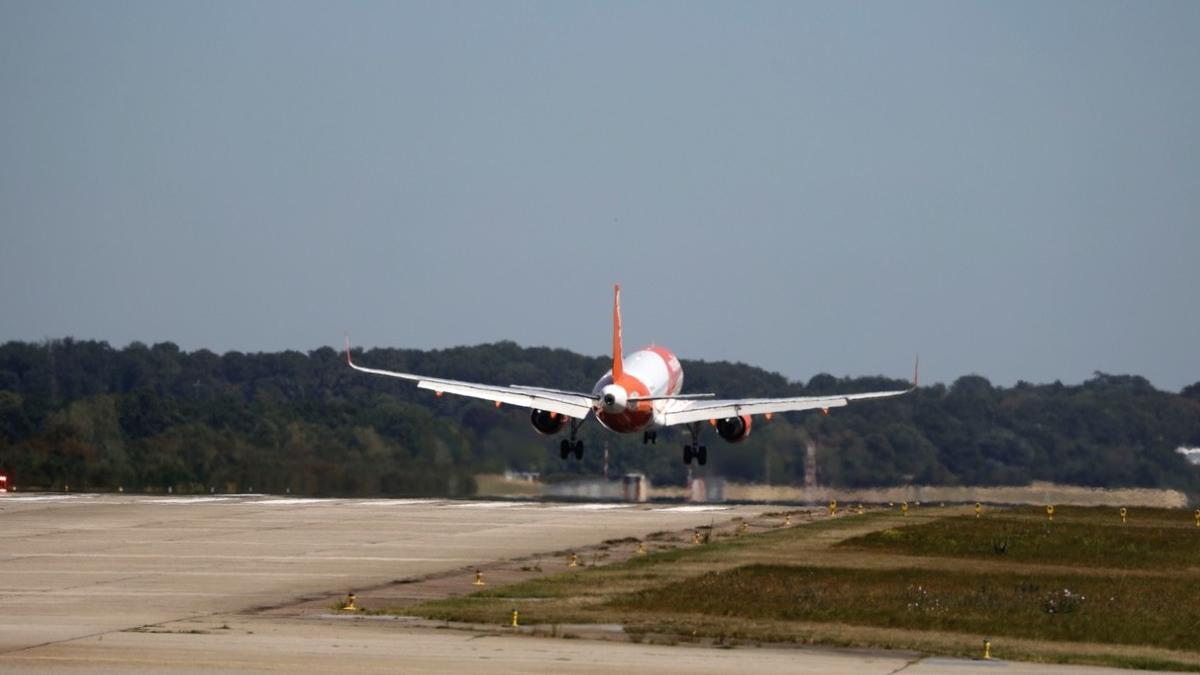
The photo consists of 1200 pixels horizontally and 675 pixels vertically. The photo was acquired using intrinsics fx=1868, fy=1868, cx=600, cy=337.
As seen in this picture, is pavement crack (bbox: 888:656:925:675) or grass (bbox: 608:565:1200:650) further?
grass (bbox: 608:565:1200:650)

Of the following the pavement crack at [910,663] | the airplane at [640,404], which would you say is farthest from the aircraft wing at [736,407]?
the pavement crack at [910,663]

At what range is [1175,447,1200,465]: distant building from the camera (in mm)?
89500

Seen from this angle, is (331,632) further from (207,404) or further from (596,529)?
(207,404)

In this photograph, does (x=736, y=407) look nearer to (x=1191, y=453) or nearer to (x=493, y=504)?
(x=493, y=504)

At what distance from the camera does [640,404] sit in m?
75.8

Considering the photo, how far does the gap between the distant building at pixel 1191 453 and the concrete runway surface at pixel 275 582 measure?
2733 centimetres

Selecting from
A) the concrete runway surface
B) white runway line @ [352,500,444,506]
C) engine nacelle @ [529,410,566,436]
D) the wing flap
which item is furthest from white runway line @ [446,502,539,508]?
the wing flap

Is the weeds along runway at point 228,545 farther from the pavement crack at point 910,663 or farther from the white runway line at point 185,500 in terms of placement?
the pavement crack at point 910,663

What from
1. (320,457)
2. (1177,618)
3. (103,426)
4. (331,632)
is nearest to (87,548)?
(331,632)

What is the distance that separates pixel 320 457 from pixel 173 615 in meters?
58.0

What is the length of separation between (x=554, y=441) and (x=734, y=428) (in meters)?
10.2

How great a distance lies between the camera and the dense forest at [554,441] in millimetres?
→ 87938

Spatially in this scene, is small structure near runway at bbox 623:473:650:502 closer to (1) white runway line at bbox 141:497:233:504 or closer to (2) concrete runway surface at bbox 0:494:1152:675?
(2) concrete runway surface at bbox 0:494:1152:675

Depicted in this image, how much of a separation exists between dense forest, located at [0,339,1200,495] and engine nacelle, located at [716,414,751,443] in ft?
5.13
